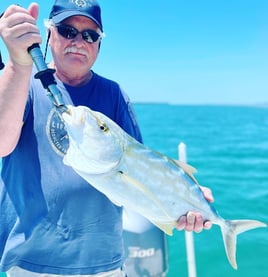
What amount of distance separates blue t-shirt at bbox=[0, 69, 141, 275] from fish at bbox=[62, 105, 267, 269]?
0.82ft

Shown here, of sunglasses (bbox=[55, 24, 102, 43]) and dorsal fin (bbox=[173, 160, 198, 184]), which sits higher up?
sunglasses (bbox=[55, 24, 102, 43])

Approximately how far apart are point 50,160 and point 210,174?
9319mm

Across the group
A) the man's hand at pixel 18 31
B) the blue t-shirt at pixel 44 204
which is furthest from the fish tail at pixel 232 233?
the man's hand at pixel 18 31

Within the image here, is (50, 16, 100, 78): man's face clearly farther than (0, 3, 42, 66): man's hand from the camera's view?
Yes

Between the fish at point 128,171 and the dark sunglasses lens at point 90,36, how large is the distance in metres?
0.62

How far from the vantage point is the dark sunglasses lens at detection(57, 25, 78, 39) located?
1.96 metres

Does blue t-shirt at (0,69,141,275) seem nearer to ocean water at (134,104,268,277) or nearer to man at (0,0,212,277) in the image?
man at (0,0,212,277)

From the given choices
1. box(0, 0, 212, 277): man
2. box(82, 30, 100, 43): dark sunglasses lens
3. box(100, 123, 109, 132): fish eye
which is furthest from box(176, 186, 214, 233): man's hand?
box(82, 30, 100, 43): dark sunglasses lens

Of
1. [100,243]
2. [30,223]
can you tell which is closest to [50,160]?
[30,223]

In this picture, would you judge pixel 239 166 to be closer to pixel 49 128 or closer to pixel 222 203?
pixel 222 203

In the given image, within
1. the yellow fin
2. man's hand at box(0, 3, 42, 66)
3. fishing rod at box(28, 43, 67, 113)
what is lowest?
the yellow fin

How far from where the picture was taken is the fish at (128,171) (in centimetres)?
150

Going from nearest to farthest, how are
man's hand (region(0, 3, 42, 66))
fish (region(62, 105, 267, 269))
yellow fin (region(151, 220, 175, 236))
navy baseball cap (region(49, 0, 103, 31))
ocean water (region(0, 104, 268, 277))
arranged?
man's hand (region(0, 3, 42, 66)) < fish (region(62, 105, 267, 269)) < yellow fin (region(151, 220, 175, 236)) < navy baseball cap (region(49, 0, 103, 31)) < ocean water (region(0, 104, 268, 277))

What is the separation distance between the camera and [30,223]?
6.06 feet
